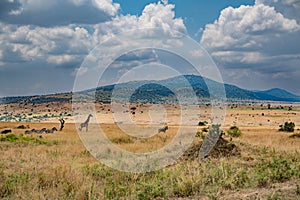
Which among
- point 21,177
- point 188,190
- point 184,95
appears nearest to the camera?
point 188,190

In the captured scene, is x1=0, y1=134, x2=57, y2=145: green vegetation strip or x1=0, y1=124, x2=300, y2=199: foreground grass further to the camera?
x1=0, y1=134, x2=57, y2=145: green vegetation strip

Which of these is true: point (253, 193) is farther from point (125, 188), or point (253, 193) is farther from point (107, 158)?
point (107, 158)

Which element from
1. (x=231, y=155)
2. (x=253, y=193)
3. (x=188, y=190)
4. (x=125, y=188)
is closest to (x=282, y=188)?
(x=253, y=193)

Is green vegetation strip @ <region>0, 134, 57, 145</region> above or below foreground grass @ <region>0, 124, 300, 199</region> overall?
Answer: below

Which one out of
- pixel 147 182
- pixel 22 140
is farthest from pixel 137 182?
→ pixel 22 140

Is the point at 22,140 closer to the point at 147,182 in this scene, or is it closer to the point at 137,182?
the point at 137,182

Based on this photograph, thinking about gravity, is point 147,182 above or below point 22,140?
above

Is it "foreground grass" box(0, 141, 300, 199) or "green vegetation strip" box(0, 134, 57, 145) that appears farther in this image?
"green vegetation strip" box(0, 134, 57, 145)

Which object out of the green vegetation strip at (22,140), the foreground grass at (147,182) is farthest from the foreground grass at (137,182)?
the green vegetation strip at (22,140)

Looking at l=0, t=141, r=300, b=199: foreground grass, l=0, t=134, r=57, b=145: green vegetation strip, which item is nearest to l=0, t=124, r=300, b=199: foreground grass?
l=0, t=141, r=300, b=199: foreground grass

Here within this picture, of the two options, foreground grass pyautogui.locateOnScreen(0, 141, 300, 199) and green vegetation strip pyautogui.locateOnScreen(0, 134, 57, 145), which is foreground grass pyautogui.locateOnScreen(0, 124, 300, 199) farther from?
green vegetation strip pyautogui.locateOnScreen(0, 134, 57, 145)

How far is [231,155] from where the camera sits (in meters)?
15.8

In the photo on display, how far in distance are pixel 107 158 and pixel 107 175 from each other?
3.96 meters

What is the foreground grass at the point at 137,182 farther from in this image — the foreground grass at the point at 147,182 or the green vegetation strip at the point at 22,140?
the green vegetation strip at the point at 22,140
